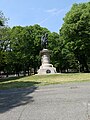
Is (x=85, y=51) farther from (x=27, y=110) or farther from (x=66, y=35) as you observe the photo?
(x=27, y=110)

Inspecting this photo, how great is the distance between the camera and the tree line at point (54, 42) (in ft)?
177

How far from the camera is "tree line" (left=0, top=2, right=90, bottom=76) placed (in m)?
54.1

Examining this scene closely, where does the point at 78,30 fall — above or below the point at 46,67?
above

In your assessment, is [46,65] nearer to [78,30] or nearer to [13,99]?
[78,30]

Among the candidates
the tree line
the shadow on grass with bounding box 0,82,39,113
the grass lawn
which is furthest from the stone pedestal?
the shadow on grass with bounding box 0,82,39,113

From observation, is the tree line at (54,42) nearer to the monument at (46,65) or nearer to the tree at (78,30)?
the tree at (78,30)

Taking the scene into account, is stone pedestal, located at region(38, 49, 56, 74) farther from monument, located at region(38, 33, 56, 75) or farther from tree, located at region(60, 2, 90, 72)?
tree, located at region(60, 2, 90, 72)

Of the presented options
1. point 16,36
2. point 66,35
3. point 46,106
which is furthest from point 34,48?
point 46,106

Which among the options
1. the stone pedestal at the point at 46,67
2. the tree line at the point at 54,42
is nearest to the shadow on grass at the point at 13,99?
the stone pedestal at the point at 46,67

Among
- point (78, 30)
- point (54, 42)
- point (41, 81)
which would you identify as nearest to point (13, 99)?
point (41, 81)

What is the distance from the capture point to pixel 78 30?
54.8 meters

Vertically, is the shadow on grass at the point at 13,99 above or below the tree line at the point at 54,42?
below

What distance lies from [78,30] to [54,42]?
64.4 feet

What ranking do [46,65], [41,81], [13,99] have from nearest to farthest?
[13,99]
[41,81]
[46,65]
